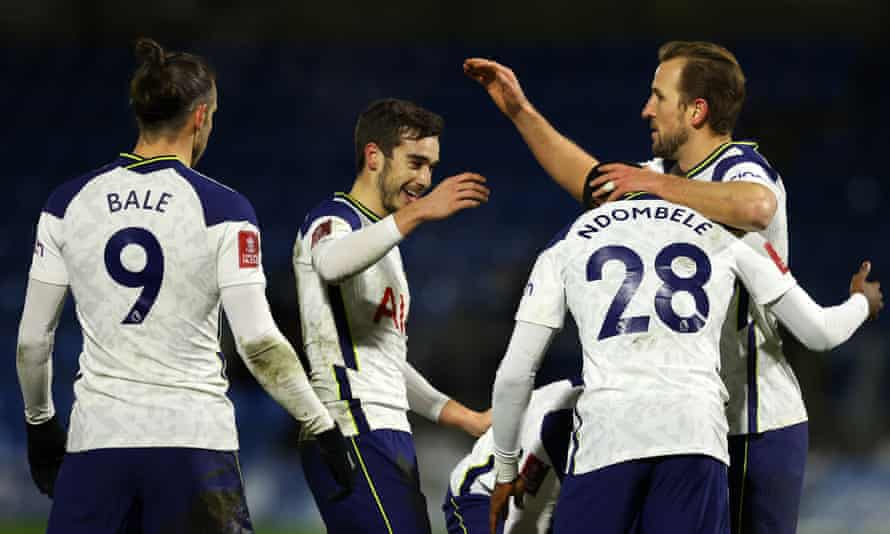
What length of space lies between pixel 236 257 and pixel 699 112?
1.82 meters

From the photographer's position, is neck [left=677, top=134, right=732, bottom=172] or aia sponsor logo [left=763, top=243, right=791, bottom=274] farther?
neck [left=677, top=134, right=732, bottom=172]

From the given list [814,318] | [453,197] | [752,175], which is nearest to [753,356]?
[814,318]

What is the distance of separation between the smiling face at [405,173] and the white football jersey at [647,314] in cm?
118

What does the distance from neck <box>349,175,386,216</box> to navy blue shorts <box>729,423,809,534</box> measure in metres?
1.69

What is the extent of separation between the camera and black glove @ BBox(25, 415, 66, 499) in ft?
13.9

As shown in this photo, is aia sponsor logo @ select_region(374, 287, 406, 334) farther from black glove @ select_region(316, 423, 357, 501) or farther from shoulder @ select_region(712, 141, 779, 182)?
shoulder @ select_region(712, 141, 779, 182)

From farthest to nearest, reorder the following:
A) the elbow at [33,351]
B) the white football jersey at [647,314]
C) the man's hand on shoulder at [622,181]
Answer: the man's hand on shoulder at [622,181], the elbow at [33,351], the white football jersey at [647,314]

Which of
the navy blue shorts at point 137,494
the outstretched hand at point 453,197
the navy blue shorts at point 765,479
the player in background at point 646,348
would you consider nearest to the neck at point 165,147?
the outstretched hand at point 453,197

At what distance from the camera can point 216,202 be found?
3.89m

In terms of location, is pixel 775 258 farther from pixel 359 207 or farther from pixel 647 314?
pixel 359 207

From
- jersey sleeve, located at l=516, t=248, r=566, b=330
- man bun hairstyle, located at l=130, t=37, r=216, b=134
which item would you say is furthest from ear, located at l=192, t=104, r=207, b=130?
jersey sleeve, located at l=516, t=248, r=566, b=330

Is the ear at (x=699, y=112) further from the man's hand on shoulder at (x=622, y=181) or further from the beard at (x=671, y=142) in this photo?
the man's hand on shoulder at (x=622, y=181)

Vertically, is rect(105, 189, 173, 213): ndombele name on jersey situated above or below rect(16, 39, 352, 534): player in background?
above

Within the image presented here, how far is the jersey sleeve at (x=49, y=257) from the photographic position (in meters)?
3.95
